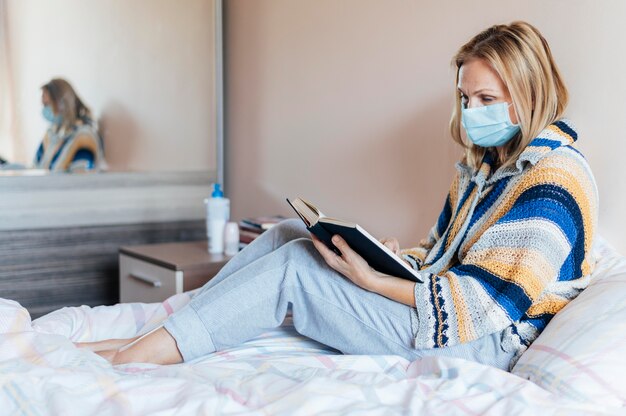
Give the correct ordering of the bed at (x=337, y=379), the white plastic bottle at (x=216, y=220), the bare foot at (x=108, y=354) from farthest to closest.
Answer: the white plastic bottle at (x=216, y=220) → the bare foot at (x=108, y=354) → the bed at (x=337, y=379)

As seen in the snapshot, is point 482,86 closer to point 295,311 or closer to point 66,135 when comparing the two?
point 295,311

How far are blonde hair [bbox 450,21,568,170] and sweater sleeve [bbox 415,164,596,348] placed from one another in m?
0.18

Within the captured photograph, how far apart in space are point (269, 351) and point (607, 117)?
917 mm

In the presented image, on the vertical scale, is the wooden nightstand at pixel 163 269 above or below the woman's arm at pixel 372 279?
below

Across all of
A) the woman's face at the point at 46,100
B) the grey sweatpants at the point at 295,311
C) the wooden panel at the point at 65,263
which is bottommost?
the wooden panel at the point at 65,263

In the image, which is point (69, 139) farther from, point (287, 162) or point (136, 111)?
point (287, 162)

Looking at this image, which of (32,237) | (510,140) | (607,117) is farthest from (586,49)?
(32,237)

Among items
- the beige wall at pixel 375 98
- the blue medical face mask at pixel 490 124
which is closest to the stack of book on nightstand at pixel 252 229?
the beige wall at pixel 375 98

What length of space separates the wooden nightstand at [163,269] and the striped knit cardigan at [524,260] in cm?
94

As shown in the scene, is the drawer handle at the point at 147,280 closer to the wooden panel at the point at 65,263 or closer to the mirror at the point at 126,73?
the wooden panel at the point at 65,263

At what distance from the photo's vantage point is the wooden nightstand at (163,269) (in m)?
2.21

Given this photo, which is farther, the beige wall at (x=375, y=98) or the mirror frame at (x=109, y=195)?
the mirror frame at (x=109, y=195)

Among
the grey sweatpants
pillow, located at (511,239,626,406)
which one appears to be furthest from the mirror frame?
pillow, located at (511,239,626,406)

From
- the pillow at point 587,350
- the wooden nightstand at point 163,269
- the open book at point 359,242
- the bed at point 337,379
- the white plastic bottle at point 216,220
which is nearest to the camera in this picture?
the bed at point 337,379
